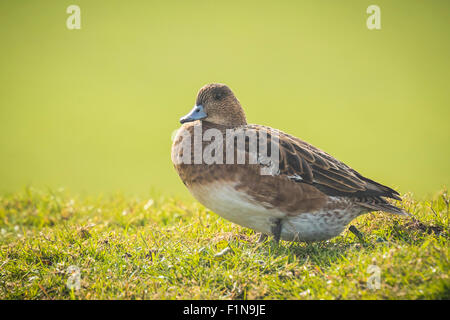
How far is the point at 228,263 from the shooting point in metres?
3.90

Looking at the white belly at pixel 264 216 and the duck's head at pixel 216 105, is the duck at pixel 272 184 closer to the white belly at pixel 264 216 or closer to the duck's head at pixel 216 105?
the white belly at pixel 264 216

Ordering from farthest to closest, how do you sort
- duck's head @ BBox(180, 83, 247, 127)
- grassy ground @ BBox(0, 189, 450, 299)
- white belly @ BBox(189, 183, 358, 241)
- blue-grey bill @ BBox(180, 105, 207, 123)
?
duck's head @ BBox(180, 83, 247, 127)
blue-grey bill @ BBox(180, 105, 207, 123)
white belly @ BBox(189, 183, 358, 241)
grassy ground @ BBox(0, 189, 450, 299)

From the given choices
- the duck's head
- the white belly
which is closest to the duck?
the white belly

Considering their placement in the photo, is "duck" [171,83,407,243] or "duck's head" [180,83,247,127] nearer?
"duck" [171,83,407,243]

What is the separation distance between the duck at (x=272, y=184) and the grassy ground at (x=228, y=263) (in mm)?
248

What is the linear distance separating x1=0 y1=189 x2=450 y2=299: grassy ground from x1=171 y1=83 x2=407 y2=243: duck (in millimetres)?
248

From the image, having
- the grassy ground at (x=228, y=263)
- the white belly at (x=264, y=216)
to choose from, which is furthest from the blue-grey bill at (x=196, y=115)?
the grassy ground at (x=228, y=263)

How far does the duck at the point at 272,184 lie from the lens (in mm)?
4031

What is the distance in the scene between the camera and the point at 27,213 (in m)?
6.61

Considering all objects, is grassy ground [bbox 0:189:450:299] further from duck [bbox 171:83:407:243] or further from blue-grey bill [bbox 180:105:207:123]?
blue-grey bill [bbox 180:105:207:123]

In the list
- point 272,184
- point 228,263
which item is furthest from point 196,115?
point 228,263

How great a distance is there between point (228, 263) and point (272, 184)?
81 centimetres

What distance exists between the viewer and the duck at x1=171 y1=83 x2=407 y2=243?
13.2 ft

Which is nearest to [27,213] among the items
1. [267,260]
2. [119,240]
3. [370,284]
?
[119,240]
